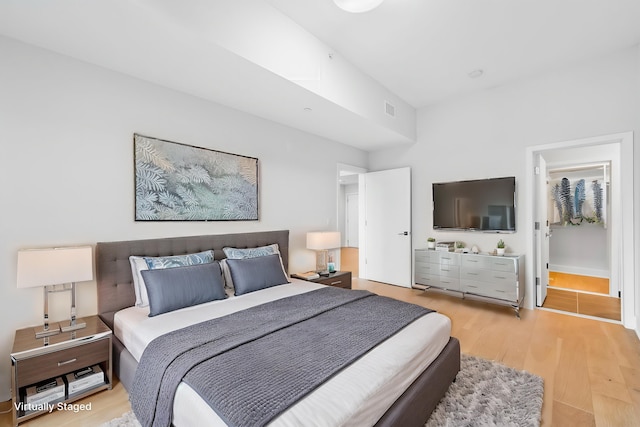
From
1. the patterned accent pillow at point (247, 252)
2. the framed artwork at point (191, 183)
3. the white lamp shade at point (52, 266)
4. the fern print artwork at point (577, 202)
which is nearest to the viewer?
the white lamp shade at point (52, 266)

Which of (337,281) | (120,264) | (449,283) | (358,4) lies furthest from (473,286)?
(120,264)

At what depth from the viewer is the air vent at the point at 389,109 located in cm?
397

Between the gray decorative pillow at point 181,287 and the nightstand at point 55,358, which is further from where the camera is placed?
the gray decorative pillow at point 181,287

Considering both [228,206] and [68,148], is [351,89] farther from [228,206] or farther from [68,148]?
[68,148]

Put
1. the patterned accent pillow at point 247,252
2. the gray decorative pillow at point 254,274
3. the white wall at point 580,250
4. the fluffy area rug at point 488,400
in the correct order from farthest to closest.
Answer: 1. the white wall at point 580,250
2. the patterned accent pillow at point 247,252
3. the gray decorative pillow at point 254,274
4. the fluffy area rug at point 488,400

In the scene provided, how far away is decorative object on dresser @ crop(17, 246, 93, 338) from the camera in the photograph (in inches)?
72.3

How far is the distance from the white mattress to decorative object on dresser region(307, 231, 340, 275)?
157 centimetres

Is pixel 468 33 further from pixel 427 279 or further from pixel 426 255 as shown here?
pixel 427 279

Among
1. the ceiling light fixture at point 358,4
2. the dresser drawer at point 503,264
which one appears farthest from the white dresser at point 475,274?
the ceiling light fixture at point 358,4

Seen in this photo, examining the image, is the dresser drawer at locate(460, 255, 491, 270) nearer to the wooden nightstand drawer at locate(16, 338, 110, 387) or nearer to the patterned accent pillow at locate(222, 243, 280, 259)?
the patterned accent pillow at locate(222, 243, 280, 259)

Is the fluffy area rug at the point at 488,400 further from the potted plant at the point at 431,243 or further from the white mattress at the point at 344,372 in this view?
the potted plant at the point at 431,243

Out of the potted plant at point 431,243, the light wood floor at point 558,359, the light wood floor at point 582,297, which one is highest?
the potted plant at point 431,243

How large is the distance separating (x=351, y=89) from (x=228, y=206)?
1941 mm

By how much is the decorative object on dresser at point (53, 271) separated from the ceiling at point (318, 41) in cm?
151
